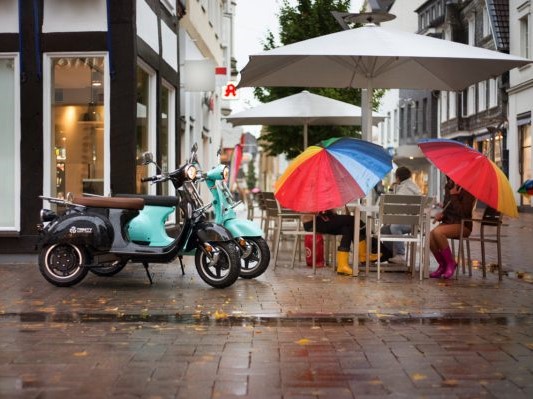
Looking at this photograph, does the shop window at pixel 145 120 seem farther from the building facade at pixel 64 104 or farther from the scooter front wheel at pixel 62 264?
the scooter front wheel at pixel 62 264

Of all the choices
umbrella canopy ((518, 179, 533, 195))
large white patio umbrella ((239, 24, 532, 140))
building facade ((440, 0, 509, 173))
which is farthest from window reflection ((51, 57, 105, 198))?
building facade ((440, 0, 509, 173))

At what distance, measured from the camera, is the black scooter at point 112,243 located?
410 inches

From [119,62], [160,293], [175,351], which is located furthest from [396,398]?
[119,62]

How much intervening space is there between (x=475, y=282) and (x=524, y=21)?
32167 millimetres

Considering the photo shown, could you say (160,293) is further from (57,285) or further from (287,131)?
(287,131)

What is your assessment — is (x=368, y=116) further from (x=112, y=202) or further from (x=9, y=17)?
(x=9, y=17)

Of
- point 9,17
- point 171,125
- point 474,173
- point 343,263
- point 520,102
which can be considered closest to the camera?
point 474,173

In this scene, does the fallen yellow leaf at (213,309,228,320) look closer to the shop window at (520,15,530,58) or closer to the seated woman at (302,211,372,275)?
the seated woman at (302,211,372,275)

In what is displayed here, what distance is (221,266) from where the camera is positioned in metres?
10.5

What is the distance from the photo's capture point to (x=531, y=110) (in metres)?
39.4

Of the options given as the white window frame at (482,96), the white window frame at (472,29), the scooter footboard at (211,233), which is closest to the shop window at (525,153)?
the white window frame at (482,96)

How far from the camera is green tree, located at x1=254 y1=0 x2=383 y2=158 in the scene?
2670cm

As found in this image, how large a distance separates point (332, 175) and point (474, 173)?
5.36 feet

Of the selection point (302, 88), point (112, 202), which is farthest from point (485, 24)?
point (112, 202)
